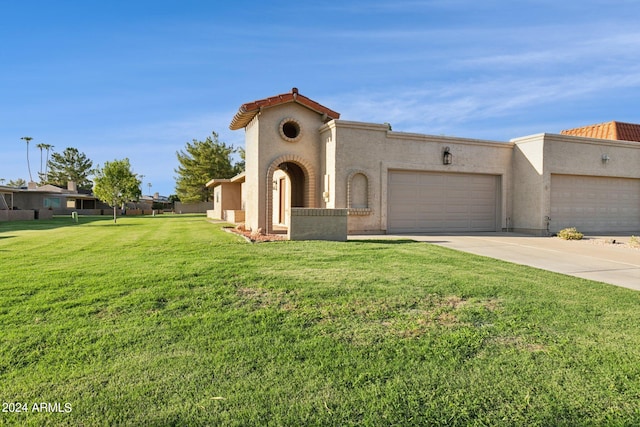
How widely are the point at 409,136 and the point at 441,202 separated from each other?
10.9 ft

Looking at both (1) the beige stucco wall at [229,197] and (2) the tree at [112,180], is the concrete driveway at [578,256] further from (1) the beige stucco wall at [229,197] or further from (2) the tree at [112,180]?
(2) the tree at [112,180]

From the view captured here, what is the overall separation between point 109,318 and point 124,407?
6.74 feet

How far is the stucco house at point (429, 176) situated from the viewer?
1549 centimetres

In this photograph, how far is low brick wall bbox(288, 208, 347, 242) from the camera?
39.7 ft

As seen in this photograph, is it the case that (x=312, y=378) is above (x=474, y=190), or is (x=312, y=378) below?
below

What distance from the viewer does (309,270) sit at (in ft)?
23.6

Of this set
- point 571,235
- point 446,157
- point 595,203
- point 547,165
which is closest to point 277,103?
point 446,157

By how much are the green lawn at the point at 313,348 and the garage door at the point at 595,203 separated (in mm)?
12440

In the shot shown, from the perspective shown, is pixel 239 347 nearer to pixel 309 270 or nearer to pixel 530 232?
pixel 309 270

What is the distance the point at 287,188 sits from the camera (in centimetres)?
1955

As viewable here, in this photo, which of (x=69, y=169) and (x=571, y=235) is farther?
(x=69, y=169)

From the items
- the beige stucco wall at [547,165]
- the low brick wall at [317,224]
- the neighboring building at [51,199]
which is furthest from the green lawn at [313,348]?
the neighboring building at [51,199]

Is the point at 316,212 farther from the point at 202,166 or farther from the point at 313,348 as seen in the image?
the point at 202,166

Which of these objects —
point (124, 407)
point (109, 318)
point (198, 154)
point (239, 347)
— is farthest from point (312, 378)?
point (198, 154)
